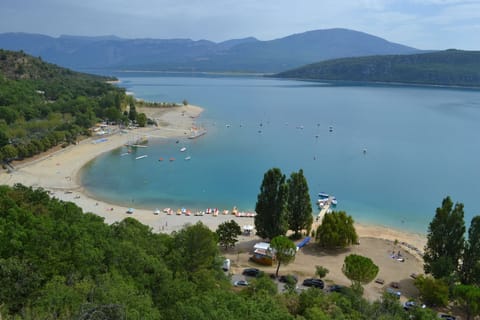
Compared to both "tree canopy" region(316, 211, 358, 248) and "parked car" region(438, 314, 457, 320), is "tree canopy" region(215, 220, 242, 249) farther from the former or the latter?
"parked car" region(438, 314, 457, 320)

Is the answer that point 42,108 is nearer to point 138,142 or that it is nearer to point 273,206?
point 138,142

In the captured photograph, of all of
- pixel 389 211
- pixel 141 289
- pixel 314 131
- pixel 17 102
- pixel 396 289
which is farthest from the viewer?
pixel 314 131

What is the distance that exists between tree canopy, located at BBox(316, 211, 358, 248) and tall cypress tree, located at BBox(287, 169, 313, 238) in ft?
4.80

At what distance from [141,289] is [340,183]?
34.4m

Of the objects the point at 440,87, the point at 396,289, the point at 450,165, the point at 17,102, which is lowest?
the point at 396,289

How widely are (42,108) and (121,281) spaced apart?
60.9 m

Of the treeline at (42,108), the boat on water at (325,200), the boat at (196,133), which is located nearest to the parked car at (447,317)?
the boat on water at (325,200)

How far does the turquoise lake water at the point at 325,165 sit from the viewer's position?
3728 cm

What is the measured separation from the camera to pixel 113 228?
17.9 m

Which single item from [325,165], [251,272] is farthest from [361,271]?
[325,165]

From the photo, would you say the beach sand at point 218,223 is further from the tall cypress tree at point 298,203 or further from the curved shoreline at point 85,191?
the tall cypress tree at point 298,203

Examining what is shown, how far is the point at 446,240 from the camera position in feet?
69.9

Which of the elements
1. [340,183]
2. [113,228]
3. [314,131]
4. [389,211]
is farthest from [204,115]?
[113,228]

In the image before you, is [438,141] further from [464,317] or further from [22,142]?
[22,142]
